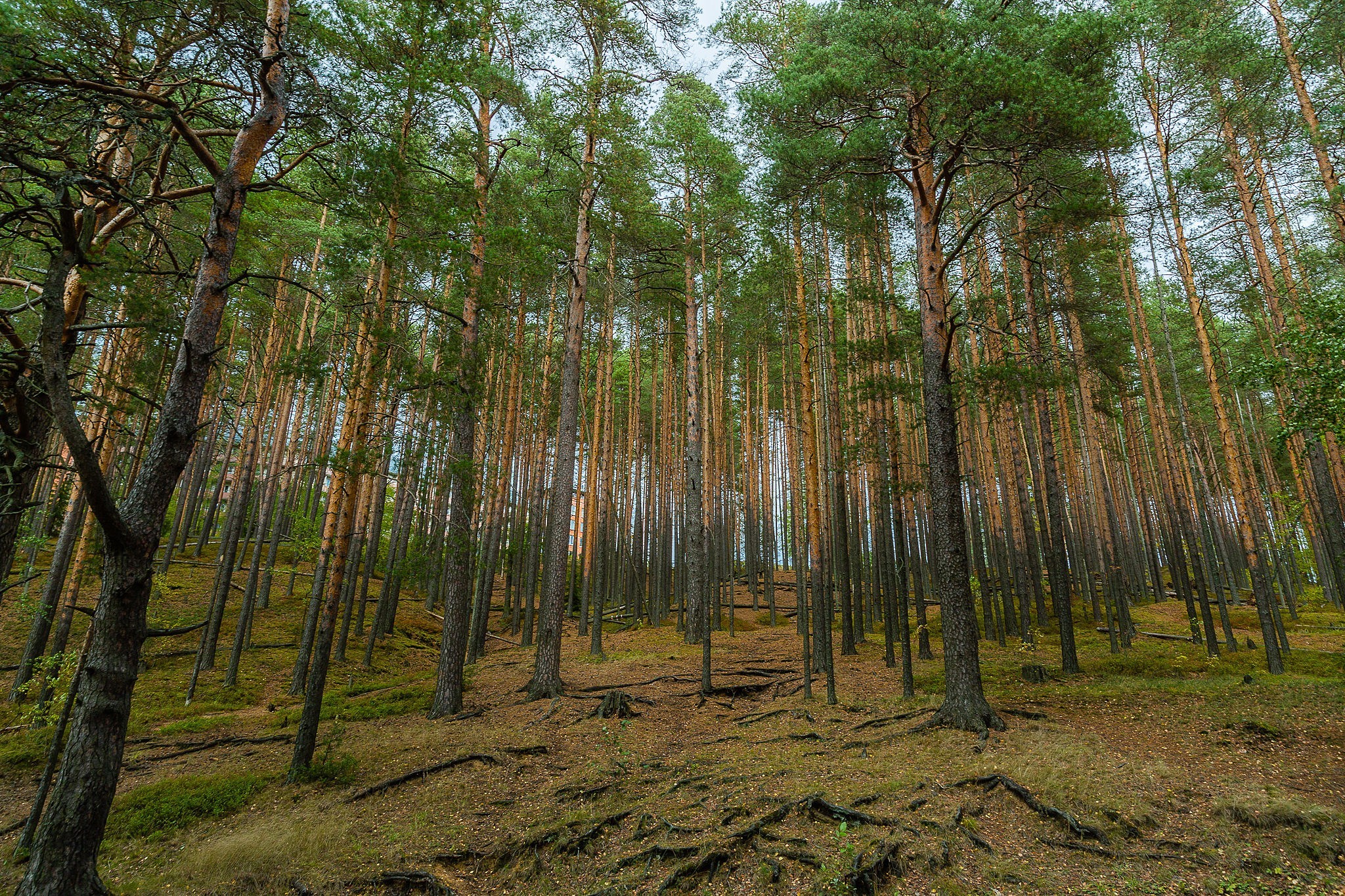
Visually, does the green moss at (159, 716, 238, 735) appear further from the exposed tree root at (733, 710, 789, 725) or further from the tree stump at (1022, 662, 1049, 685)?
the tree stump at (1022, 662, 1049, 685)

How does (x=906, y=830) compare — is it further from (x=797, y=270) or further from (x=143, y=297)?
(x=797, y=270)

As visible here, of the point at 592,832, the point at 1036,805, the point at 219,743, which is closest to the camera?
the point at 1036,805

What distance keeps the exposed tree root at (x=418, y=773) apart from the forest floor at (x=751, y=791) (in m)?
0.05

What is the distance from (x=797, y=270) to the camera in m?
11.5

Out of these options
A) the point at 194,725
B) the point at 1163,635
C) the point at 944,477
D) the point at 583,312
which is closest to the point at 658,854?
the point at 944,477

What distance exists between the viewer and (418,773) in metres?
6.99

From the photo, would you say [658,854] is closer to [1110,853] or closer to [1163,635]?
[1110,853]

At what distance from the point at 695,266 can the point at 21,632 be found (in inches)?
730

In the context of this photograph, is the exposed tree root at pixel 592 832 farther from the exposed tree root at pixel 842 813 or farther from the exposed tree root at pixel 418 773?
the exposed tree root at pixel 418 773

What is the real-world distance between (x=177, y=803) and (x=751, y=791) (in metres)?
6.58

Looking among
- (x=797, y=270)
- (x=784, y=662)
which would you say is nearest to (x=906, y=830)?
(x=784, y=662)

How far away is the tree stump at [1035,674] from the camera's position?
962 cm

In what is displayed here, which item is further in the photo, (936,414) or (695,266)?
(695,266)

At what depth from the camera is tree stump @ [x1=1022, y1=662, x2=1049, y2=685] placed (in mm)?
9617
